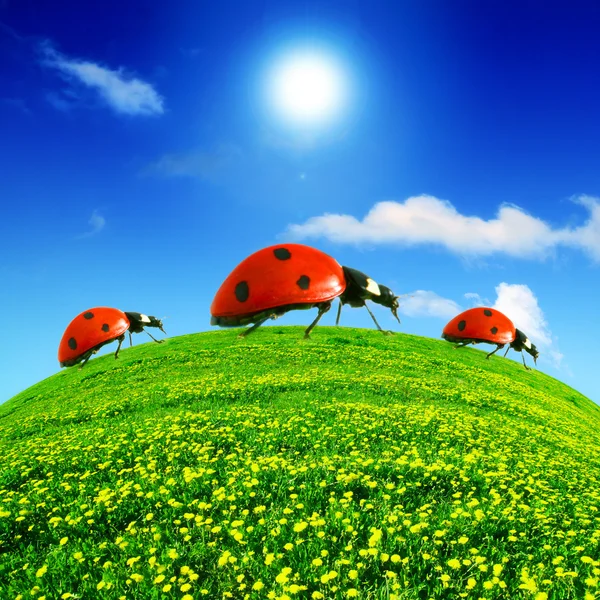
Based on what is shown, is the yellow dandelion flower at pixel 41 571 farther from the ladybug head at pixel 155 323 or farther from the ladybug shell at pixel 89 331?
the ladybug head at pixel 155 323

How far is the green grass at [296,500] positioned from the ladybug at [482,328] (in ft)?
11.1

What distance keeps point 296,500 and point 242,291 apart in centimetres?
332

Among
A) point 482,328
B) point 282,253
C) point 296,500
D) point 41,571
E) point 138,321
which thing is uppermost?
point 482,328

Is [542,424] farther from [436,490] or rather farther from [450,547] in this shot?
[450,547]

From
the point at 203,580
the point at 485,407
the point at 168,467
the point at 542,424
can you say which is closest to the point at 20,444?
the point at 168,467

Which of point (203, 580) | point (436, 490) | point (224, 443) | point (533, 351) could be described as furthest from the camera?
point (533, 351)

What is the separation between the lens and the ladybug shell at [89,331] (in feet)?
43.8

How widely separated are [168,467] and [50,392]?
46.7 feet

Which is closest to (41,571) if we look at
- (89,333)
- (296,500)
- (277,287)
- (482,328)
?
(296,500)

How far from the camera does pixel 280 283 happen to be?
415 cm

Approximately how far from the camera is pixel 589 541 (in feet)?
19.4

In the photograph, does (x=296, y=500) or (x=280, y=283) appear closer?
(x=280, y=283)

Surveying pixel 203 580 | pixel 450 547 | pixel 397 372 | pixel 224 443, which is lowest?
pixel 203 580

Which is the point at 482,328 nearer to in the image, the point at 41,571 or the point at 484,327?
the point at 484,327
